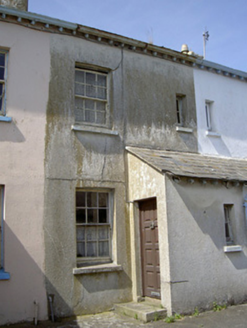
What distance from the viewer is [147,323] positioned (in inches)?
310

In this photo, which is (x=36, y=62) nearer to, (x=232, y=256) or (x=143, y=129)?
(x=143, y=129)

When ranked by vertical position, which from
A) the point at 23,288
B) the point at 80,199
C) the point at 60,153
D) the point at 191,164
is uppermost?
the point at 60,153

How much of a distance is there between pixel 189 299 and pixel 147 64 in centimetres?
692

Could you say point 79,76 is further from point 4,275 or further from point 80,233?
point 4,275

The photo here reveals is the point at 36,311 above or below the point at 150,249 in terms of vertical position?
below

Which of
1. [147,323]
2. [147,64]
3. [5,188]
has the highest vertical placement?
[147,64]

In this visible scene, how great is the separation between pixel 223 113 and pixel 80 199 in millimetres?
6222

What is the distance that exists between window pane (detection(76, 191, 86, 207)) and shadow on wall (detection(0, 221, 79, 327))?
158 cm

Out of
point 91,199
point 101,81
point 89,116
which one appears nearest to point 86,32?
point 101,81

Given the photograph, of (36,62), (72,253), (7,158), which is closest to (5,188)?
(7,158)

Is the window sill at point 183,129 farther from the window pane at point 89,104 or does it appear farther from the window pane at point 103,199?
the window pane at point 103,199

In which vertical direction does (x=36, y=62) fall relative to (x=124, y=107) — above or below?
above

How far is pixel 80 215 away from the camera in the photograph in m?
9.47

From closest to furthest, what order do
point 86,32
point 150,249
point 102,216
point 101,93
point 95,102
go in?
point 150,249, point 102,216, point 86,32, point 95,102, point 101,93
